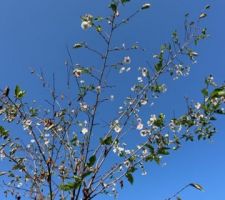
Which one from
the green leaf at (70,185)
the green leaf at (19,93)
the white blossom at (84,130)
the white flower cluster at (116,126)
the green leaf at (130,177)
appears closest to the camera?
the green leaf at (70,185)

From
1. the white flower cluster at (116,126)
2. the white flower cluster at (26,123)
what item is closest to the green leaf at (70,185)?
the white flower cluster at (116,126)

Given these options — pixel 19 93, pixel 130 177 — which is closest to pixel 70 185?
pixel 130 177

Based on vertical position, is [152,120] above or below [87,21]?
below

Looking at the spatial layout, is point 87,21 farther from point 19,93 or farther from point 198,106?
point 198,106

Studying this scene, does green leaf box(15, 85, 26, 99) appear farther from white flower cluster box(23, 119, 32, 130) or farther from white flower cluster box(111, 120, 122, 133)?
white flower cluster box(111, 120, 122, 133)

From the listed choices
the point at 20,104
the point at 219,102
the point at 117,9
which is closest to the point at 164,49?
the point at 117,9

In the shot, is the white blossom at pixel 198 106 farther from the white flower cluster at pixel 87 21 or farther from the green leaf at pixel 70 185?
the green leaf at pixel 70 185

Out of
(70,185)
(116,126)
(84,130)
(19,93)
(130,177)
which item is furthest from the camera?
(84,130)

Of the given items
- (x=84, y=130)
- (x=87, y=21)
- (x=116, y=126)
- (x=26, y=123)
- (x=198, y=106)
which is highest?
(x=87, y=21)

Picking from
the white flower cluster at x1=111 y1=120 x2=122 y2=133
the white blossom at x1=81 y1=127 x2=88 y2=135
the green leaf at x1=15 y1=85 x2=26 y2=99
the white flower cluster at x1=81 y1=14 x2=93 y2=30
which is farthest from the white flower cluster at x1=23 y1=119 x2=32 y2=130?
the white flower cluster at x1=81 y1=14 x2=93 y2=30

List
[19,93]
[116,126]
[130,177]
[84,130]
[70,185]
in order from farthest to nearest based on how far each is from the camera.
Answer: [84,130], [116,126], [19,93], [130,177], [70,185]

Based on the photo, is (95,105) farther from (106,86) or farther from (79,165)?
(79,165)

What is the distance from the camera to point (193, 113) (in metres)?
4.12

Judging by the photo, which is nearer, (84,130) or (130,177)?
(130,177)
